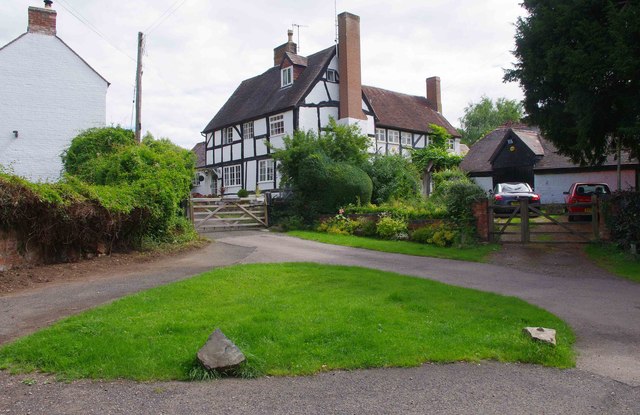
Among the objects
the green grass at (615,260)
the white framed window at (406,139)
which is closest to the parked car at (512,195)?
the green grass at (615,260)

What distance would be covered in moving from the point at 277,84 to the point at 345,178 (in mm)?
14992

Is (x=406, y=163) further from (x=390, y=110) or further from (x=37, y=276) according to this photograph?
(x=37, y=276)

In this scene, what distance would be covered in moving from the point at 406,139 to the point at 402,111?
280cm

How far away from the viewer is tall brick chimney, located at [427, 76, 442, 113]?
147 feet

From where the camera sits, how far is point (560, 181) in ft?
110

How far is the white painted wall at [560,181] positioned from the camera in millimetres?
31203

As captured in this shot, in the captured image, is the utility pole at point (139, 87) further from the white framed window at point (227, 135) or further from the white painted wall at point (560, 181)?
the white painted wall at point (560, 181)

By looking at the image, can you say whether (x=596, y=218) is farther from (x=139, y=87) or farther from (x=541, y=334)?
(x=139, y=87)

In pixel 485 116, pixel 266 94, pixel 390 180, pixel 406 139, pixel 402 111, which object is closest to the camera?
pixel 390 180

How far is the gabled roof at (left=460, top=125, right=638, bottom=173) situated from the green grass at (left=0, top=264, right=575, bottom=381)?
25019mm

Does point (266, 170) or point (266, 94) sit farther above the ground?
point (266, 94)

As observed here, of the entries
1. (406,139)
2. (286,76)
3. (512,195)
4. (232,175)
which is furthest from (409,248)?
(406,139)

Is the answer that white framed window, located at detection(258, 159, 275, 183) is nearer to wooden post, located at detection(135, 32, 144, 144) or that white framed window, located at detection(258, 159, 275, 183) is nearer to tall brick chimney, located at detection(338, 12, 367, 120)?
tall brick chimney, located at detection(338, 12, 367, 120)

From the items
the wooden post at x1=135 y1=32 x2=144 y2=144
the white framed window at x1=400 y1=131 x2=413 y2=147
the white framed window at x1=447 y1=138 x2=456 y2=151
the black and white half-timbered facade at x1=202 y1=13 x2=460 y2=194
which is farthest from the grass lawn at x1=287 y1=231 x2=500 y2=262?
the white framed window at x1=447 y1=138 x2=456 y2=151
